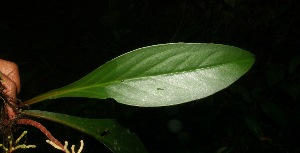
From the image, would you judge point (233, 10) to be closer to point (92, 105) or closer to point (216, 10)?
point (216, 10)

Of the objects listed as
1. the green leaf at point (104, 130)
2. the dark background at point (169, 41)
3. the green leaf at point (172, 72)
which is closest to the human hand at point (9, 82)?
the green leaf at point (104, 130)

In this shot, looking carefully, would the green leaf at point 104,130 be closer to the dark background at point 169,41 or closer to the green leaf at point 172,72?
the green leaf at point 172,72

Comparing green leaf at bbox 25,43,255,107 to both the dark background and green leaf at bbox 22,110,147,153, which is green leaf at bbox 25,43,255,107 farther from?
the dark background

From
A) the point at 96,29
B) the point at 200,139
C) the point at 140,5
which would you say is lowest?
the point at 200,139

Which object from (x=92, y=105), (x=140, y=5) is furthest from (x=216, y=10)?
(x=92, y=105)

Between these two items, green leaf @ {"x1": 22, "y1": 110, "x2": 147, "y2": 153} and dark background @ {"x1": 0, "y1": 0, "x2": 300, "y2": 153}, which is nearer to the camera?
green leaf @ {"x1": 22, "y1": 110, "x2": 147, "y2": 153}

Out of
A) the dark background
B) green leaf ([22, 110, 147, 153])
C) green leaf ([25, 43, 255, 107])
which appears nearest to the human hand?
green leaf ([22, 110, 147, 153])

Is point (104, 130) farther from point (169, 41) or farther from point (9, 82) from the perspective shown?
point (169, 41)

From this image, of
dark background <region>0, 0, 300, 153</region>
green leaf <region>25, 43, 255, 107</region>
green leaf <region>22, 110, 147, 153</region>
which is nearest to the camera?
green leaf <region>25, 43, 255, 107</region>
